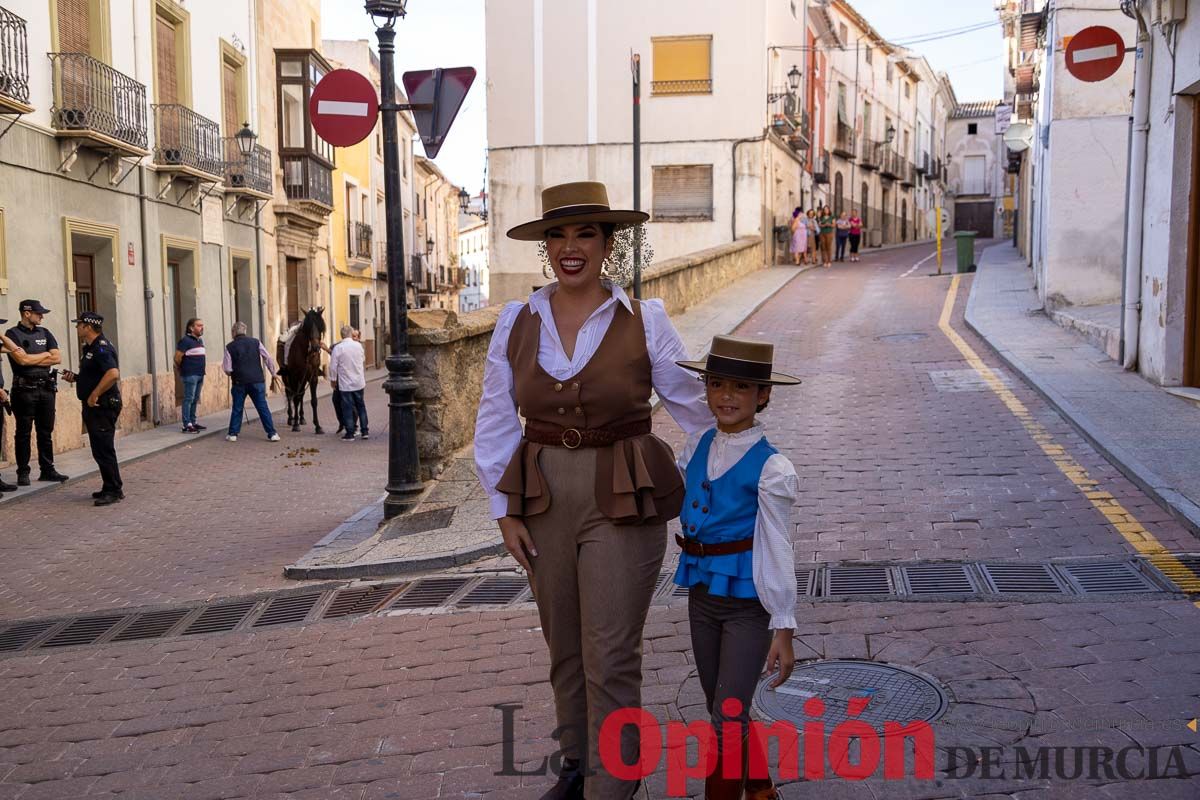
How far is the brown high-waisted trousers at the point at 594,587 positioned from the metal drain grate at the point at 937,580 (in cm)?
256

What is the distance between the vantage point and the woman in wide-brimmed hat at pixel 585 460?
3.23m

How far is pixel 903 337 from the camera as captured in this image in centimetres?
1639

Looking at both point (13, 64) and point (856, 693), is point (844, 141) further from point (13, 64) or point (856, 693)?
point (856, 693)

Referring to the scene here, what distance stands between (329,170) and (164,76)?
9253 millimetres

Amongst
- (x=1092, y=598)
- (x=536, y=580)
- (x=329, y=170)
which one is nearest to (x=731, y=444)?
(x=536, y=580)

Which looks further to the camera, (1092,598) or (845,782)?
(1092,598)

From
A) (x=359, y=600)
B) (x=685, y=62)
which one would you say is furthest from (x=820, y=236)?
(x=359, y=600)

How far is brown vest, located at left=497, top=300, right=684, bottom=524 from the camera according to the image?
3.21m

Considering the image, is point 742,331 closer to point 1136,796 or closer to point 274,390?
point 274,390

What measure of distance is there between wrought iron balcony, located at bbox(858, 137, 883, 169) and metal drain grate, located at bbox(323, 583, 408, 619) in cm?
4232

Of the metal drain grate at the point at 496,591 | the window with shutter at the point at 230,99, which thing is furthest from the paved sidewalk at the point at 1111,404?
the window with shutter at the point at 230,99

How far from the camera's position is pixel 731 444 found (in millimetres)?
3186

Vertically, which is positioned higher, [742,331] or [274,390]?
[742,331]

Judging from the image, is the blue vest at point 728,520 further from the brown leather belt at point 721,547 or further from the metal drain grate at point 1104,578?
the metal drain grate at point 1104,578
